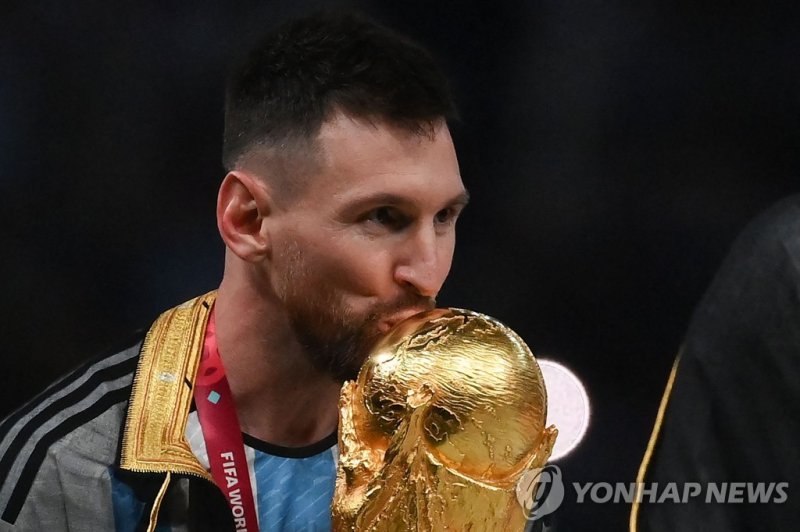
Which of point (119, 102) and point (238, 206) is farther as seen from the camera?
point (119, 102)

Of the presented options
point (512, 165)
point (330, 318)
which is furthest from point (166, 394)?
point (512, 165)

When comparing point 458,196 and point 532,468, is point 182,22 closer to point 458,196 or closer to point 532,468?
point 458,196

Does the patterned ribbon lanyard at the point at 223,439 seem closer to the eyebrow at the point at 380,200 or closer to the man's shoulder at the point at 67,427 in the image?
the man's shoulder at the point at 67,427

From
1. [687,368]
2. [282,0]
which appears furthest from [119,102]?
[687,368]

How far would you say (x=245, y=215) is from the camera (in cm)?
118

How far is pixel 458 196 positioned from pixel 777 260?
1.91 ft

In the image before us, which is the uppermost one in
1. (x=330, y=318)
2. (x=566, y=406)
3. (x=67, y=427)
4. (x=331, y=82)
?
(x=331, y=82)

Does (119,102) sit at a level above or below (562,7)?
below

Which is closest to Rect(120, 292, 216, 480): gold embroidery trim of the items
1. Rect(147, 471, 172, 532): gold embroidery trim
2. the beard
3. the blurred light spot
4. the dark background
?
Rect(147, 471, 172, 532): gold embroidery trim

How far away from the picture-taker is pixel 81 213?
147cm

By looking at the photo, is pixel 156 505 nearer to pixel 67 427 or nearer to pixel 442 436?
pixel 67 427

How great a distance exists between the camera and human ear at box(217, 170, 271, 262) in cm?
117

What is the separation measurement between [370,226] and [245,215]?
0.51 ft

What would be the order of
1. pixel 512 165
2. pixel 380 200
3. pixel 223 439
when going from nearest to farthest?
1. pixel 380 200
2. pixel 223 439
3. pixel 512 165
